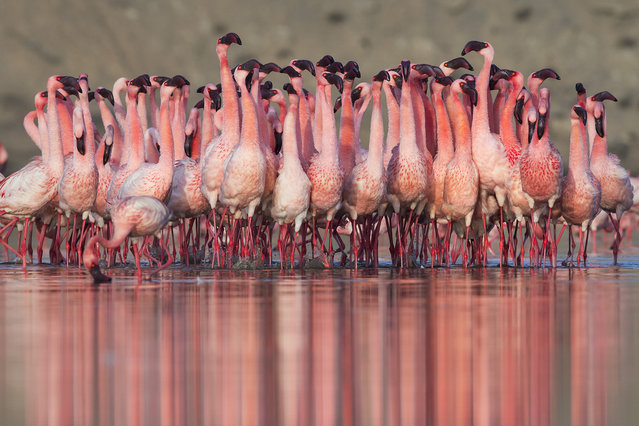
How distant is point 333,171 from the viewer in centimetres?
1552

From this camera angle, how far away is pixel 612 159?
1764 centimetres

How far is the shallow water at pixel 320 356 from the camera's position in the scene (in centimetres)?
568

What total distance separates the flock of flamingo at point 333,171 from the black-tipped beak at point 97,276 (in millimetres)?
2080

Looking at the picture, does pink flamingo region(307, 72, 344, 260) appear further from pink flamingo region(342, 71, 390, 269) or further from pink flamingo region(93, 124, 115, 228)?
pink flamingo region(93, 124, 115, 228)

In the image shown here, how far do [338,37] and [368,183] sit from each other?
34636 millimetres

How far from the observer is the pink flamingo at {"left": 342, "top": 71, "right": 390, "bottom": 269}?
1573 cm

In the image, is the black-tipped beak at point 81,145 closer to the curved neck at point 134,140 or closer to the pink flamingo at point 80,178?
the pink flamingo at point 80,178

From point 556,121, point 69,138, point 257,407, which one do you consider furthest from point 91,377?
point 556,121

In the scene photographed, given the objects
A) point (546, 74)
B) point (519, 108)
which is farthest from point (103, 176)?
point (546, 74)

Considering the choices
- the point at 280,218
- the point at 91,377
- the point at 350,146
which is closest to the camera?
the point at 91,377

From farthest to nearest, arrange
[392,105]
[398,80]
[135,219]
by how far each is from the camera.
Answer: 1. [392,105]
2. [398,80]
3. [135,219]

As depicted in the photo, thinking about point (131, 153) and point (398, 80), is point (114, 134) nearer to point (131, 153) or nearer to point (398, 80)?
point (131, 153)

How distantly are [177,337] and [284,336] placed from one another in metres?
0.68

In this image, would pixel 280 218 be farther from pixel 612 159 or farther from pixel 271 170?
pixel 612 159
